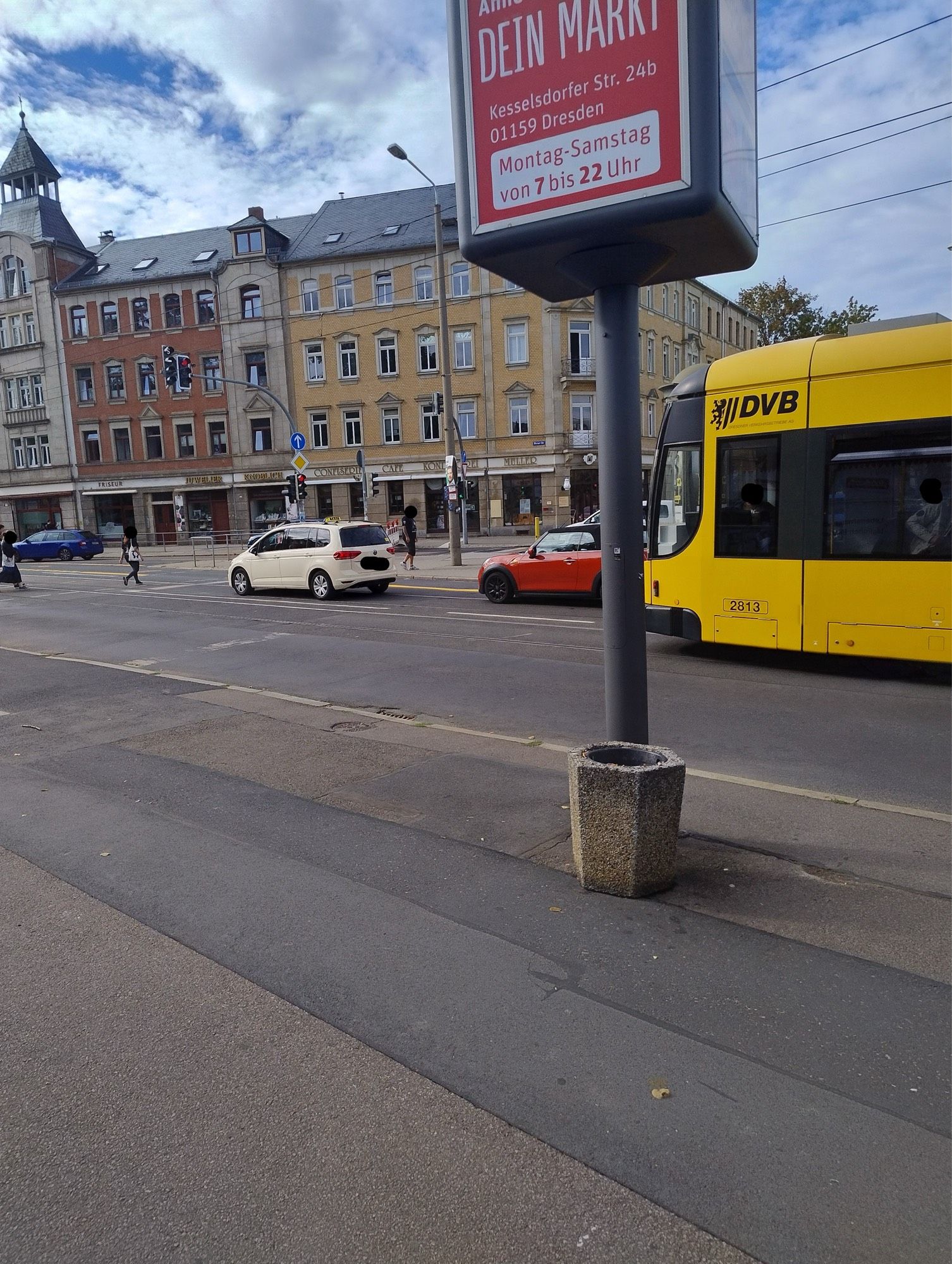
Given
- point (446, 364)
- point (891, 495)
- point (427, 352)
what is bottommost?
point (891, 495)

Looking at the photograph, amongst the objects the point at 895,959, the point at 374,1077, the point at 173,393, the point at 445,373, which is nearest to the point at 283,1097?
the point at 374,1077

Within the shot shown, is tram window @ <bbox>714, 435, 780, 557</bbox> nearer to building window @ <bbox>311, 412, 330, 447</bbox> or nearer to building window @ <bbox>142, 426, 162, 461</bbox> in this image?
building window @ <bbox>311, 412, 330, 447</bbox>

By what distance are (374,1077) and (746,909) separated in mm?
2000

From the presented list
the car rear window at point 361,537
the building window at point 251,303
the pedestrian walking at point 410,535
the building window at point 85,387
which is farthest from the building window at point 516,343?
the car rear window at point 361,537

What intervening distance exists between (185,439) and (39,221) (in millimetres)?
17063

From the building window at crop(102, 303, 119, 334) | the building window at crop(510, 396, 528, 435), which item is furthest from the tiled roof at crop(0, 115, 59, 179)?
the building window at crop(510, 396, 528, 435)

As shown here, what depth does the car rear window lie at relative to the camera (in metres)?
19.2

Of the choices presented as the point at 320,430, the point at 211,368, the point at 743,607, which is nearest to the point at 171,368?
the point at 320,430

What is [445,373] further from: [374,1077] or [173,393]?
[173,393]

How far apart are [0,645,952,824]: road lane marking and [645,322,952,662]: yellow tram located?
3.50 metres

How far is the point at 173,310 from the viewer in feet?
160

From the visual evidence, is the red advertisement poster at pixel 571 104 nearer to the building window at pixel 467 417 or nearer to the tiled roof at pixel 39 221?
the building window at pixel 467 417

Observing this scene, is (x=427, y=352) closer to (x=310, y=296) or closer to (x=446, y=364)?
(x=310, y=296)

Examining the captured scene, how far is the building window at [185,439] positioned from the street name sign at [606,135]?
47408 mm
